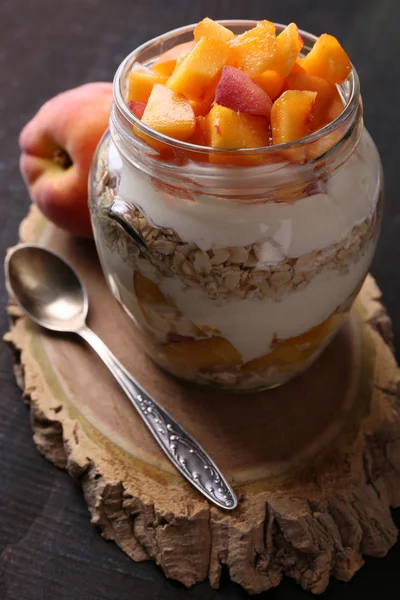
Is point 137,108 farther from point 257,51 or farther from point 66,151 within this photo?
point 66,151

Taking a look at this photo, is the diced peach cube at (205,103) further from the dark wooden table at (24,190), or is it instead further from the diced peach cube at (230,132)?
the dark wooden table at (24,190)

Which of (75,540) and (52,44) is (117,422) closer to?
(75,540)

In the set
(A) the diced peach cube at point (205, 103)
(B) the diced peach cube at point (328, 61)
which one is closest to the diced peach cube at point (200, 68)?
(A) the diced peach cube at point (205, 103)

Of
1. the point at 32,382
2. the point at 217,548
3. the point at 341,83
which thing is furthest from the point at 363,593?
the point at 341,83

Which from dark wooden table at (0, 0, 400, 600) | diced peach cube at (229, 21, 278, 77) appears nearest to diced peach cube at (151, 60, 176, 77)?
diced peach cube at (229, 21, 278, 77)

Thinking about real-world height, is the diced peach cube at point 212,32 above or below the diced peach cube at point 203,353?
above

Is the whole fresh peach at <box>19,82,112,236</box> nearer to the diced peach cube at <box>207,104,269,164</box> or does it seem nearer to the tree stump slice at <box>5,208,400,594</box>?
the tree stump slice at <box>5,208,400,594</box>

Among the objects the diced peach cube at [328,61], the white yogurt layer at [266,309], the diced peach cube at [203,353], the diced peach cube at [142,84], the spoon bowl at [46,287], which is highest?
the diced peach cube at [328,61]

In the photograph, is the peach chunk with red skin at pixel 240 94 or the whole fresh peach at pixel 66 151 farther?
the whole fresh peach at pixel 66 151
